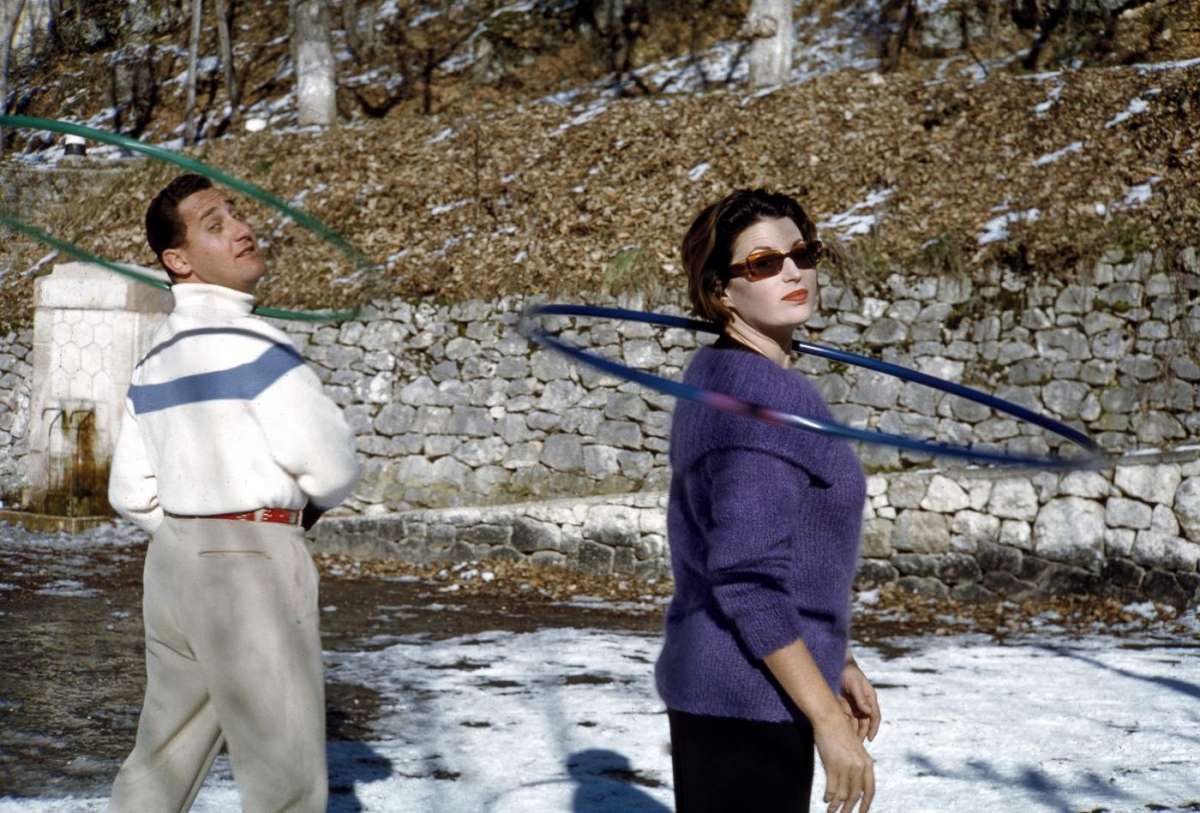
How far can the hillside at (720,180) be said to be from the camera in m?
11.2

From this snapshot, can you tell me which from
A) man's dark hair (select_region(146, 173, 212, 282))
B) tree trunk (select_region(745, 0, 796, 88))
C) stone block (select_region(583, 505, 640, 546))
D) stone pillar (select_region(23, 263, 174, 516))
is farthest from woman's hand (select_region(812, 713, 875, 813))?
tree trunk (select_region(745, 0, 796, 88))

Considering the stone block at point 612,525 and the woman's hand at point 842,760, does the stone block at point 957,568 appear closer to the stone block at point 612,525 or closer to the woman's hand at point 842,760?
the stone block at point 612,525

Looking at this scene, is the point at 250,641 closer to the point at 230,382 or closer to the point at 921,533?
the point at 230,382

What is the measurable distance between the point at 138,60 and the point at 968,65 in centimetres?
1712

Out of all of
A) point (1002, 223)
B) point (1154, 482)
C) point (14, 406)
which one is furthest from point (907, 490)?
point (14, 406)

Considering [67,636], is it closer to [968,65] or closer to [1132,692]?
[1132,692]

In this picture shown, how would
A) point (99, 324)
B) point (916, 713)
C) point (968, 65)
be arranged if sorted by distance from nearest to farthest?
point (916, 713), point (99, 324), point (968, 65)

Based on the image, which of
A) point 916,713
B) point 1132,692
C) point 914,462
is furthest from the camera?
A: point 914,462

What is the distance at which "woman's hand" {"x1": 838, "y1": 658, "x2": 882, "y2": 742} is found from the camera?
2.54 metres

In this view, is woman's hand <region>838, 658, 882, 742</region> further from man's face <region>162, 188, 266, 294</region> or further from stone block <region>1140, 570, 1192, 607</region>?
stone block <region>1140, 570, 1192, 607</region>

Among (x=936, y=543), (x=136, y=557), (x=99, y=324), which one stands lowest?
(x=136, y=557)

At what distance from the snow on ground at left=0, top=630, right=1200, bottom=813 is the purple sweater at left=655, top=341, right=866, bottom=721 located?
95.6 inches

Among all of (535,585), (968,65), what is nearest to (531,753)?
(535,585)

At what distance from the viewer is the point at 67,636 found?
25.8 ft
